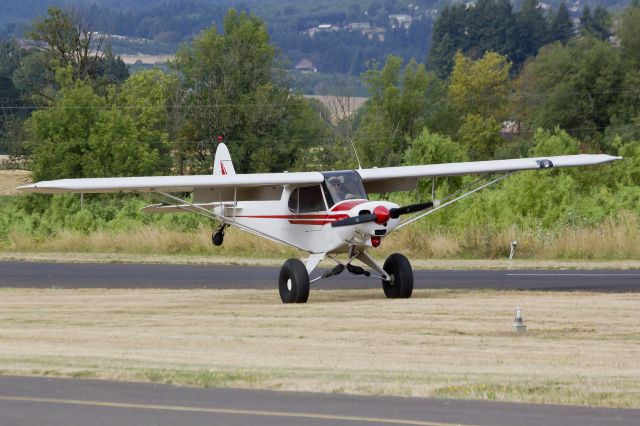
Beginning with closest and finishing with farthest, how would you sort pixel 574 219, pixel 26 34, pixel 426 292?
pixel 426 292 → pixel 574 219 → pixel 26 34

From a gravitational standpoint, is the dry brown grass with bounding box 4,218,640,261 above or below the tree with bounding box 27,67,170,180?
below

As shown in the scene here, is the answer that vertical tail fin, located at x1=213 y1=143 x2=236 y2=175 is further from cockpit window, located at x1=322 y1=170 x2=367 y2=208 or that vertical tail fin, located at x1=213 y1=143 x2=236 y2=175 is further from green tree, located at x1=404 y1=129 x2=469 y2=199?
green tree, located at x1=404 y1=129 x2=469 y2=199

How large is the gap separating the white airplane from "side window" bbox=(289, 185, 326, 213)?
17 millimetres

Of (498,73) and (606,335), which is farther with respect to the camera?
(498,73)

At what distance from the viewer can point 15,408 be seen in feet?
34.7

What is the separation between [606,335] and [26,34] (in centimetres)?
6581

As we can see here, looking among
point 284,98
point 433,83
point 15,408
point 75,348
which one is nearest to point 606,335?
point 75,348

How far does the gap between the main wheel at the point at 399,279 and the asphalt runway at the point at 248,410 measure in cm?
938

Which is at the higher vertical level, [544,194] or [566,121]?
[566,121]

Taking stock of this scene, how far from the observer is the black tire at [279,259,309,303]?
66.3 feet

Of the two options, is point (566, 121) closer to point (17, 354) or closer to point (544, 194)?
point (544, 194)

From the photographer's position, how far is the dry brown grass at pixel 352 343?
39.0 ft

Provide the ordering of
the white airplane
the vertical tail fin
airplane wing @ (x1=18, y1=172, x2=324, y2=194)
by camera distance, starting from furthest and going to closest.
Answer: the vertical tail fin
airplane wing @ (x1=18, y1=172, x2=324, y2=194)
the white airplane


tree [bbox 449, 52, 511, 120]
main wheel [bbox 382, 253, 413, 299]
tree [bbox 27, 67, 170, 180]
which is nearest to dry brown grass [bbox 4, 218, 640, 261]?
main wheel [bbox 382, 253, 413, 299]
